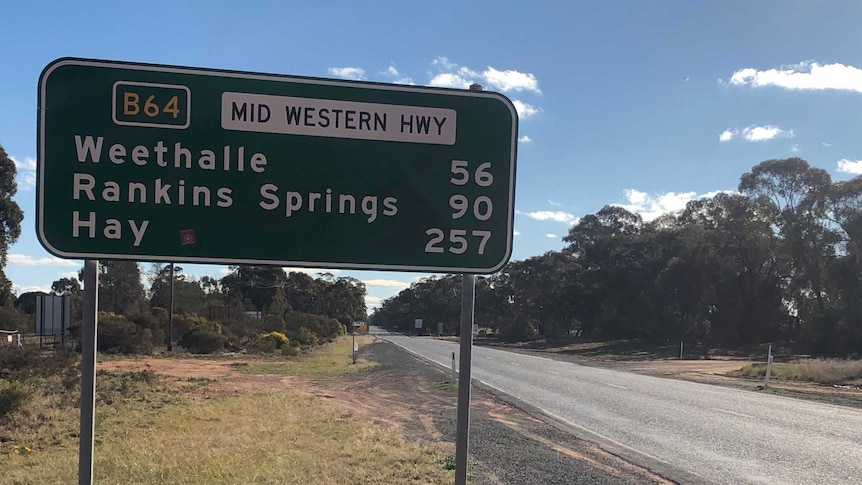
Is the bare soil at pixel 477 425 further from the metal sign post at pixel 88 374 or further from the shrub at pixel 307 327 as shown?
the shrub at pixel 307 327

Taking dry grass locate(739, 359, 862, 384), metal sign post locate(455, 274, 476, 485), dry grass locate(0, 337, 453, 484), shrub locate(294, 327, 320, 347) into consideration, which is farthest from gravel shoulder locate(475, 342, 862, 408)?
shrub locate(294, 327, 320, 347)

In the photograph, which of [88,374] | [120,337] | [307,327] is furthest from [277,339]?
[88,374]

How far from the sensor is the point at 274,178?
319 centimetres

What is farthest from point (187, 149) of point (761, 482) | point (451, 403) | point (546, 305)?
point (546, 305)

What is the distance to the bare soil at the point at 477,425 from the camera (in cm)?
807

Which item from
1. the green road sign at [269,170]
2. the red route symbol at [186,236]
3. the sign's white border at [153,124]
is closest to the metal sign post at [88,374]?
the green road sign at [269,170]

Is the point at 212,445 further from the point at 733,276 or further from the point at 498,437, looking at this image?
the point at 733,276

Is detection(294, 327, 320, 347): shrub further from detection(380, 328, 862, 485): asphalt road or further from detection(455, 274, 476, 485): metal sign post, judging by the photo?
detection(455, 274, 476, 485): metal sign post

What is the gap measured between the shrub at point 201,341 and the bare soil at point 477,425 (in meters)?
13.8

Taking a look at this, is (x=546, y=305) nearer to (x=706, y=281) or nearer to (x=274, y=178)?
(x=706, y=281)

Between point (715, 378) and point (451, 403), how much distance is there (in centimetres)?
1639

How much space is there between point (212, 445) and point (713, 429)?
950 centimetres

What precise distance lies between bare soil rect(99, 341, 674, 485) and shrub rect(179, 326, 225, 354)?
13.8m

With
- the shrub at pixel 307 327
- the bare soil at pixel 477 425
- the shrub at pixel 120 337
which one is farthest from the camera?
the shrub at pixel 307 327
